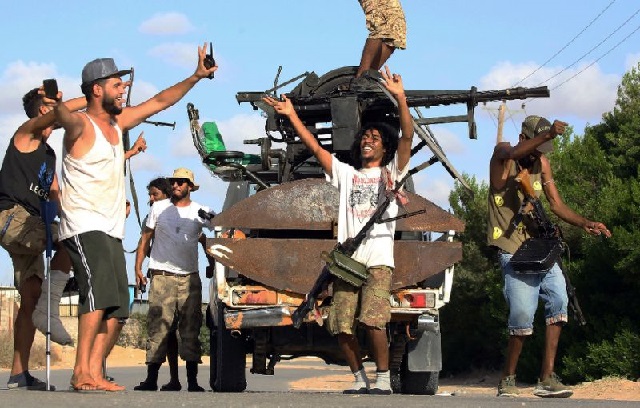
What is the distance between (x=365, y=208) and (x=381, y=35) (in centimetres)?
312

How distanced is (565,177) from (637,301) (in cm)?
523

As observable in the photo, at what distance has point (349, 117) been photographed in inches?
474

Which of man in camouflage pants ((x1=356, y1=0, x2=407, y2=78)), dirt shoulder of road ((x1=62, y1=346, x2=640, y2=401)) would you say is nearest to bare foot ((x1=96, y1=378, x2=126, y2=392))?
man in camouflage pants ((x1=356, y1=0, x2=407, y2=78))

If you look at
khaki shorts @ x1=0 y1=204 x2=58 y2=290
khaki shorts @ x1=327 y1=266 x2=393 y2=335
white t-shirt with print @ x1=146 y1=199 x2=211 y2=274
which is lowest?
khaki shorts @ x1=327 y1=266 x2=393 y2=335

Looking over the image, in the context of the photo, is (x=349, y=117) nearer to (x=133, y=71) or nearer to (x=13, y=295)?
(x=133, y=71)

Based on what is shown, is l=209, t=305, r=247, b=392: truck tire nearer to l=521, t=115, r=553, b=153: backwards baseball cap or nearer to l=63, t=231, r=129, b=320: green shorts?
l=63, t=231, r=129, b=320: green shorts

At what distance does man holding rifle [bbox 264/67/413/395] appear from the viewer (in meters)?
10.1

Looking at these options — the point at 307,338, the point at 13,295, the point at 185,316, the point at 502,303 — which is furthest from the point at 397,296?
the point at 13,295

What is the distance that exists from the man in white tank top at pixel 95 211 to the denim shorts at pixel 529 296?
10.7ft

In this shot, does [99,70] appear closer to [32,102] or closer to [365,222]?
[32,102]


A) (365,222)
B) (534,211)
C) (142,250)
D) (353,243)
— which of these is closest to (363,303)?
(353,243)

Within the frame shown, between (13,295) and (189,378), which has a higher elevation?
(13,295)

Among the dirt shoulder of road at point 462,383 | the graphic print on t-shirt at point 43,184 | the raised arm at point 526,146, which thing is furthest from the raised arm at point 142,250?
the dirt shoulder of road at point 462,383

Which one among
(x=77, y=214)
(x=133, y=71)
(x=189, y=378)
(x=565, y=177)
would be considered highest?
(x=565, y=177)
